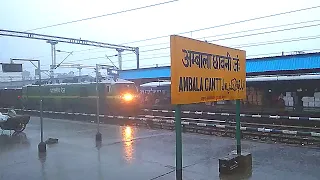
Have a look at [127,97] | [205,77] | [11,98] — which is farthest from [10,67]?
[11,98]

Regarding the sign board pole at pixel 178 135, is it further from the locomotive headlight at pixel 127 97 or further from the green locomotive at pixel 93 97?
the locomotive headlight at pixel 127 97

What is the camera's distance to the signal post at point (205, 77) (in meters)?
4.59

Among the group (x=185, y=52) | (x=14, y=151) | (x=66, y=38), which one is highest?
(x=66, y=38)

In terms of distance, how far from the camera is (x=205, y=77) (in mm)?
5516

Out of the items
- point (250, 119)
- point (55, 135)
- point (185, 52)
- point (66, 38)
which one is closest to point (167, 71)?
point (66, 38)

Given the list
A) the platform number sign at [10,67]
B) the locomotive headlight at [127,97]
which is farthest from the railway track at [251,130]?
the platform number sign at [10,67]

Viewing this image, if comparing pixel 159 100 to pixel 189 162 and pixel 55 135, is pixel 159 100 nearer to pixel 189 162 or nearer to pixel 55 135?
pixel 55 135

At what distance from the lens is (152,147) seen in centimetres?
965

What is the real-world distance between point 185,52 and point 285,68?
70.2 ft

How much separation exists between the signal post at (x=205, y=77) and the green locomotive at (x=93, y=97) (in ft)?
50.3

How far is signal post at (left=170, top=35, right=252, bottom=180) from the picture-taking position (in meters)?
4.59

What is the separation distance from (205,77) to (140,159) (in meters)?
3.46

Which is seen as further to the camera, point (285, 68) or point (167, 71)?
point (167, 71)

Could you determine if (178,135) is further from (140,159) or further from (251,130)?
(251,130)
